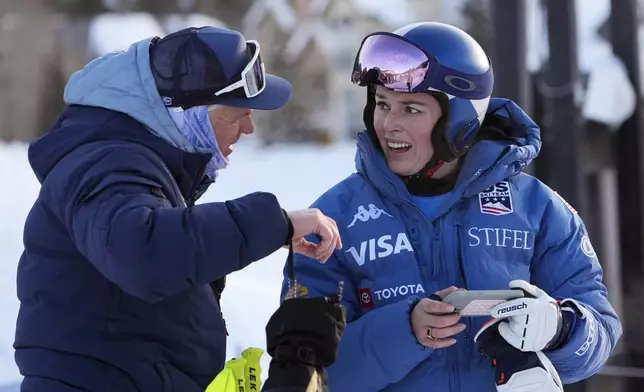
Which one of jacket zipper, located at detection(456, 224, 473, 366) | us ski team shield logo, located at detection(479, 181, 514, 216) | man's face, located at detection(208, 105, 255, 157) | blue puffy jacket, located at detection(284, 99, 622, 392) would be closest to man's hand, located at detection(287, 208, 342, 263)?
man's face, located at detection(208, 105, 255, 157)

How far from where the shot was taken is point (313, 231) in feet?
8.45

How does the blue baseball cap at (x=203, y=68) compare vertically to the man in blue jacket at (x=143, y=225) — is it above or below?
above

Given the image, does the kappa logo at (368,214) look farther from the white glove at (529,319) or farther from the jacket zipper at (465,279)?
the white glove at (529,319)

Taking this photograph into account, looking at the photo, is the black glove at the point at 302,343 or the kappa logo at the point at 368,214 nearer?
the black glove at the point at 302,343

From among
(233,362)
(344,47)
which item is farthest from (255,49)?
(344,47)

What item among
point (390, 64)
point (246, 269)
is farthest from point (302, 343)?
point (246, 269)

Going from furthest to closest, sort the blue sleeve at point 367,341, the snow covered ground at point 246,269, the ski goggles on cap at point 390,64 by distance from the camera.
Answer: the snow covered ground at point 246,269, the ski goggles on cap at point 390,64, the blue sleeve at point 367,341

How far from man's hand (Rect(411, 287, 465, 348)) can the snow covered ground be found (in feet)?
8.30

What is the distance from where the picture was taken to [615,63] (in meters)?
8.90

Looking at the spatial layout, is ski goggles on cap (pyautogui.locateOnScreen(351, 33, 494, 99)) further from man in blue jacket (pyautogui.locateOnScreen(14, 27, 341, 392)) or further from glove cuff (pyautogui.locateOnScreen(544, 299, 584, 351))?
glove cuff (pyautogui.locateOnScreen(544, 299, 584, 351))

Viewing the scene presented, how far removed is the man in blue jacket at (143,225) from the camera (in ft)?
7.66

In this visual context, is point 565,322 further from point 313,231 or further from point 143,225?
point 143,225

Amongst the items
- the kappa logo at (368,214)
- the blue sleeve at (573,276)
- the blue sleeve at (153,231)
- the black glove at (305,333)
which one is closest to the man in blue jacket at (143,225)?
the blue sleeve at (153,231)

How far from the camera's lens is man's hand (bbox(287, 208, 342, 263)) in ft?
8.31
